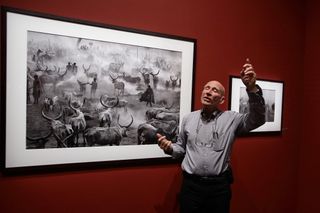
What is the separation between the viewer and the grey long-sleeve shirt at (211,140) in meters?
1.74

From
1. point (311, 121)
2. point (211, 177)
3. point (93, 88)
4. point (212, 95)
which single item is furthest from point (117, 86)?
point (311, 121)

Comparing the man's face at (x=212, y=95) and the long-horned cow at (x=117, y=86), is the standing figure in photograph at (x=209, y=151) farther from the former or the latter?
the long-horned cow at (x=117, y=86)

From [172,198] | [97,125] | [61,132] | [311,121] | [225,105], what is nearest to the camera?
[61,132]

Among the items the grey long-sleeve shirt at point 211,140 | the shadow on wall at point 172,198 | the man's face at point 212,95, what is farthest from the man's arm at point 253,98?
the shadow on wall at point 172,198

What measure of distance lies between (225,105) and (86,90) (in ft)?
3.93

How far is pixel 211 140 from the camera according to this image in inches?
70.1

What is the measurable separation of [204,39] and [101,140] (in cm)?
116

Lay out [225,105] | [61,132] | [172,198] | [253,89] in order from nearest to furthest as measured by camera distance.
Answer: [253,89], [61,132], [172,198], [225,105]

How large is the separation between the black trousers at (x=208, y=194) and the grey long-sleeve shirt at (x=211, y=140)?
5 centimetres

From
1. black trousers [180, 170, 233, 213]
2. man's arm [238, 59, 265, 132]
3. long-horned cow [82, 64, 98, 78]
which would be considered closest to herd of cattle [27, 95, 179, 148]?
long-horned cow [82, 64, 98, 78]

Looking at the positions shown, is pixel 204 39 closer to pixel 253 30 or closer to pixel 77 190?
pixel 253 30

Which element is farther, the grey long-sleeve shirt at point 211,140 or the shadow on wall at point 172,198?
the shadow on wall at point 172,198

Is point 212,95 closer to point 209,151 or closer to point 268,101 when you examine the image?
point 209,151

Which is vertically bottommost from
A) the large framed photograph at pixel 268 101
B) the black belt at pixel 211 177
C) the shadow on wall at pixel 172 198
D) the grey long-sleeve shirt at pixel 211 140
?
the shadow on wall at pixel 172 198
